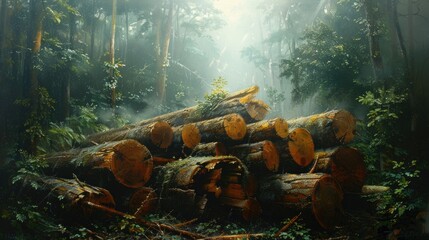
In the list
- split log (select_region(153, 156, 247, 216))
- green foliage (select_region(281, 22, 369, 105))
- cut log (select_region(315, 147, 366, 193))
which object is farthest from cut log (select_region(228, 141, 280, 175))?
green foliage (select_region(281, 22, 369, 105))

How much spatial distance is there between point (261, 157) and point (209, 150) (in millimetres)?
1339

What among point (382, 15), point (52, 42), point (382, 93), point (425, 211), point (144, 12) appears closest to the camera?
point (425, 211)

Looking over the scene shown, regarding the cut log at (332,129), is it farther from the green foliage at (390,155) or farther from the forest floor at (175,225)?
the forest floor at (175,225)

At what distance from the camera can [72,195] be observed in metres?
6.26

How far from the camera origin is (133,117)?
18.7 m

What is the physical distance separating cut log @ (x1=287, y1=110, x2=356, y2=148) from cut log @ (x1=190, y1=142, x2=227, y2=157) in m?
2.37

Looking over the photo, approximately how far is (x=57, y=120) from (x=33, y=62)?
538 cm

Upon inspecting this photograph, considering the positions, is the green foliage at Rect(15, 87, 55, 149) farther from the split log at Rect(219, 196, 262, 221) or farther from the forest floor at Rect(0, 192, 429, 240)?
the split log at Rect(219, 196, 262, 221)

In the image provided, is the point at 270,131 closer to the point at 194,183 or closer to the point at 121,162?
the point at 194,183

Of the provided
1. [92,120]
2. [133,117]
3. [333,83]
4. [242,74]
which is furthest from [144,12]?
[242,74]

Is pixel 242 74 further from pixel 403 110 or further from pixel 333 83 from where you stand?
pixel 403 110

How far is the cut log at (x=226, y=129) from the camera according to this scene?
8086mm

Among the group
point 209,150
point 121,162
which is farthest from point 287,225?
point 121,162

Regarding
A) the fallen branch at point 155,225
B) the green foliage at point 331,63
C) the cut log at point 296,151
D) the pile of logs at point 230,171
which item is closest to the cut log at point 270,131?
the pile of logs at point 230,171
